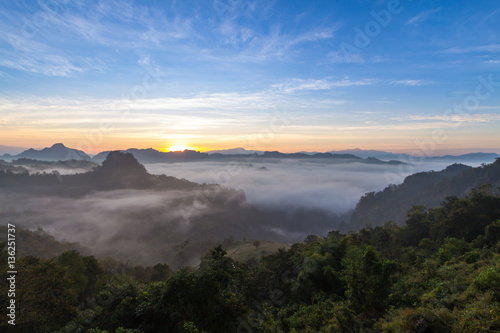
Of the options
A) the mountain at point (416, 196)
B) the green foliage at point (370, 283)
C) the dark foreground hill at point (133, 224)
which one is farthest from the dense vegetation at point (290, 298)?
the mountain at point (416, 196)

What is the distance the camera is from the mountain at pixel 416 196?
138750 mm

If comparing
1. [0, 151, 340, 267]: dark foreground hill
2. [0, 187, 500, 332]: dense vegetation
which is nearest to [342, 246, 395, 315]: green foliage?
[0, 187, 500, 332]: dense vegetation

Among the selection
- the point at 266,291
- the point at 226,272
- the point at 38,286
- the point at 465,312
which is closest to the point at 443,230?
the point at 266,291

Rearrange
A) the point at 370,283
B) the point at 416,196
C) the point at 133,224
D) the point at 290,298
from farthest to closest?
1. the point at 416,196
2. the point at 133,224
3. the point at 290,298
4. the point at 370,283

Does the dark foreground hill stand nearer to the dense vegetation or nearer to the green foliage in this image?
the dense vegetation

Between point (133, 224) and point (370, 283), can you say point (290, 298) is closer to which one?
point (370, 283)

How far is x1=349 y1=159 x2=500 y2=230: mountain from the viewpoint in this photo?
13875 cm

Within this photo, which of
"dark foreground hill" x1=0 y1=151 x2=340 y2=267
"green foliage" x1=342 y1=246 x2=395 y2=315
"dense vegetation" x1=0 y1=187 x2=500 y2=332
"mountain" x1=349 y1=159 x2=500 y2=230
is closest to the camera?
"dense vegetation" x1=0 y1=187 x2=500 y2=332

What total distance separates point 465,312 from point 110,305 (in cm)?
1879

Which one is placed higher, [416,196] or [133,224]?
[416,196]

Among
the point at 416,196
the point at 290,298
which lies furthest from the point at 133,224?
the point at 416,196

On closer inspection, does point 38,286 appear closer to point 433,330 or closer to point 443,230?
point 433,330

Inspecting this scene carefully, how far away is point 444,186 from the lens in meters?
160

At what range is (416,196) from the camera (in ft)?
574
